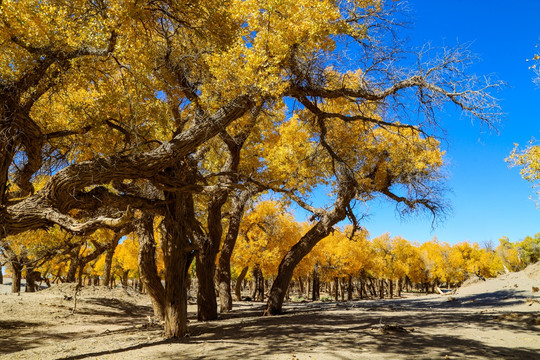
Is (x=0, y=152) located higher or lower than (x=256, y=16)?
lower

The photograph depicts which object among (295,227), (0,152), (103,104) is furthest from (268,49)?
(295,227)

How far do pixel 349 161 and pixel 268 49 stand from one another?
19.8 feet

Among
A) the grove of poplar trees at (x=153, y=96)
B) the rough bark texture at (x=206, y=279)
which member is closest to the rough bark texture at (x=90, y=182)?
the grove of poplar trees at (x=153, y=96)

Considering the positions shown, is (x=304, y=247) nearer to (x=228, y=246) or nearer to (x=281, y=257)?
(x=228, y=246)

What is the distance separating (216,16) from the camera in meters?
6.01

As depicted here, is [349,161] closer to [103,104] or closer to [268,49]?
[268,49]

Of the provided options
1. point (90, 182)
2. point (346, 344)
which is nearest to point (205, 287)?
point (90, 182)

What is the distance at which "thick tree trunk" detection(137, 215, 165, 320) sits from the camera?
8.52m

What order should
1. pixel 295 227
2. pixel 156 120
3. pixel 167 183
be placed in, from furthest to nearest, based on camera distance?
pixel 295 227 < pixel 156 120 < pixel 167 183

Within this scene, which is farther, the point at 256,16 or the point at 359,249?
the point at 359,249

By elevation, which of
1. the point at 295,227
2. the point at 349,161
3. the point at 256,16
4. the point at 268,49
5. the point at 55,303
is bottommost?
the point at 55,303

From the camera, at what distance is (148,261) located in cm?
865

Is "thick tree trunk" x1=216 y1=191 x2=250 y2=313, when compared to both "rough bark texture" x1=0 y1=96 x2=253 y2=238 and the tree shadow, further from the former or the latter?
"rough bark texture" x1=0 y1=96 x2=253 y2=238

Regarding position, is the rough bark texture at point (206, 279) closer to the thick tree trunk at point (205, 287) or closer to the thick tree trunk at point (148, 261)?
the thick tree trunk at point (205, 287)
